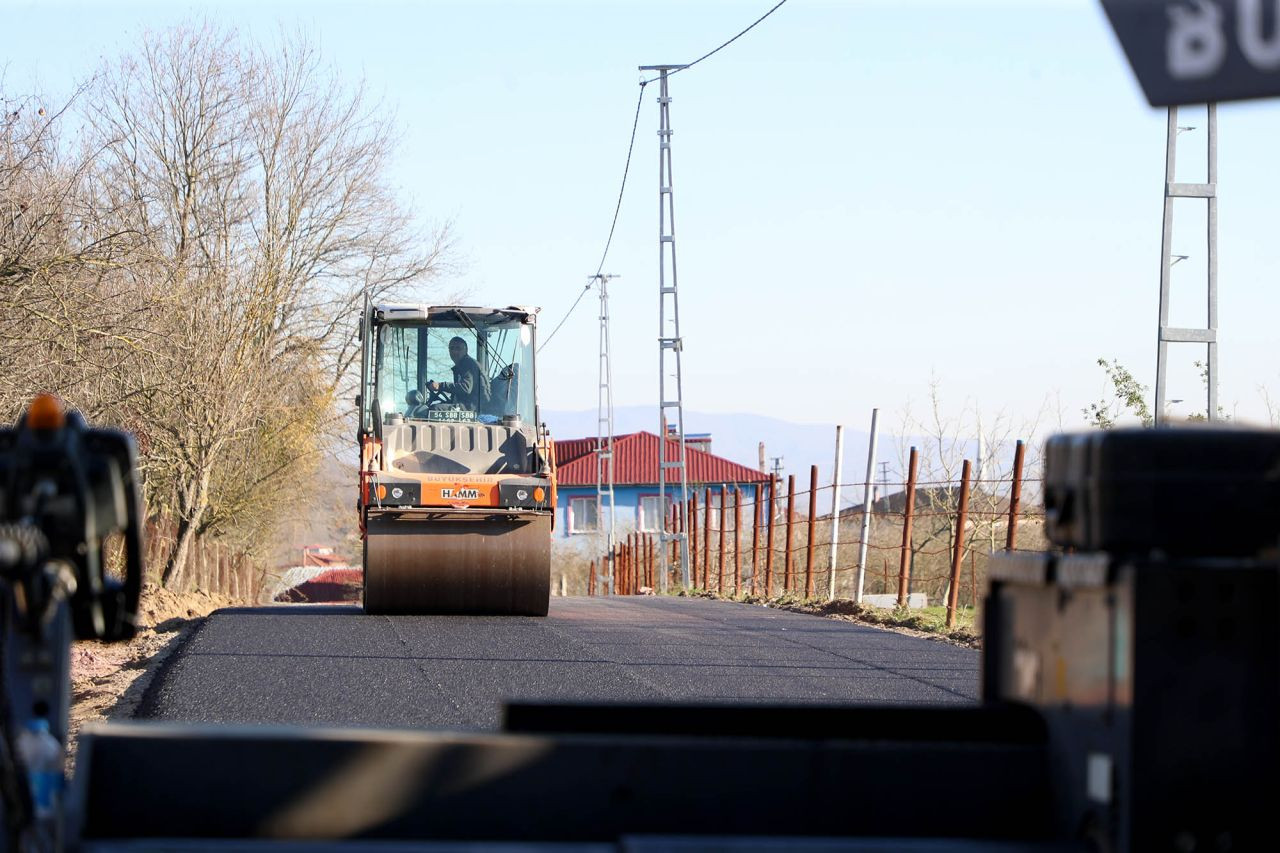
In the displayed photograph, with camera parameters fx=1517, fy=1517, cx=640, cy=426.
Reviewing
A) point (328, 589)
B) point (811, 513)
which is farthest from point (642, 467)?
point (811, 513)

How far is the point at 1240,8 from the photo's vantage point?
278 cm

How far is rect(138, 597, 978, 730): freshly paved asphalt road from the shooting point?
330 inches

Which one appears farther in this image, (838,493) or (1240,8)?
(838,493)

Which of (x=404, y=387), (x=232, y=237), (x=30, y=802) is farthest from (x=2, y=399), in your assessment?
(x=232, y=237)

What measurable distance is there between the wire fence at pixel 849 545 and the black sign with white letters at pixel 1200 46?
10236 millimetres

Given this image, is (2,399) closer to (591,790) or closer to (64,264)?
(64,264)

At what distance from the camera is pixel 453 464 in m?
15.3

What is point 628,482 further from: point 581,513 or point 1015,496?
point 1015,496

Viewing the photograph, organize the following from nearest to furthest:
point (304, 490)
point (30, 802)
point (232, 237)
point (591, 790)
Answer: point (30, 802)
point (591, 790)
point (232, 237)
point (304, 490)

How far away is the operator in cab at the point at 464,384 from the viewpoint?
15602mm

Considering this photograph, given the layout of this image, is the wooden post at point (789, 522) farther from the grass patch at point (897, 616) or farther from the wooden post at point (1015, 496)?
the wooden post at point (1015, 496)

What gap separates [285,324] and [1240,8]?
3450cm

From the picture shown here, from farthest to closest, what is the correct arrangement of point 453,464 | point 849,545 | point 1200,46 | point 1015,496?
1. point 849,545
2. point 453,464
3. point 1015,496
4. point 1200,46

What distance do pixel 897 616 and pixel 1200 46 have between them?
44.6ft
